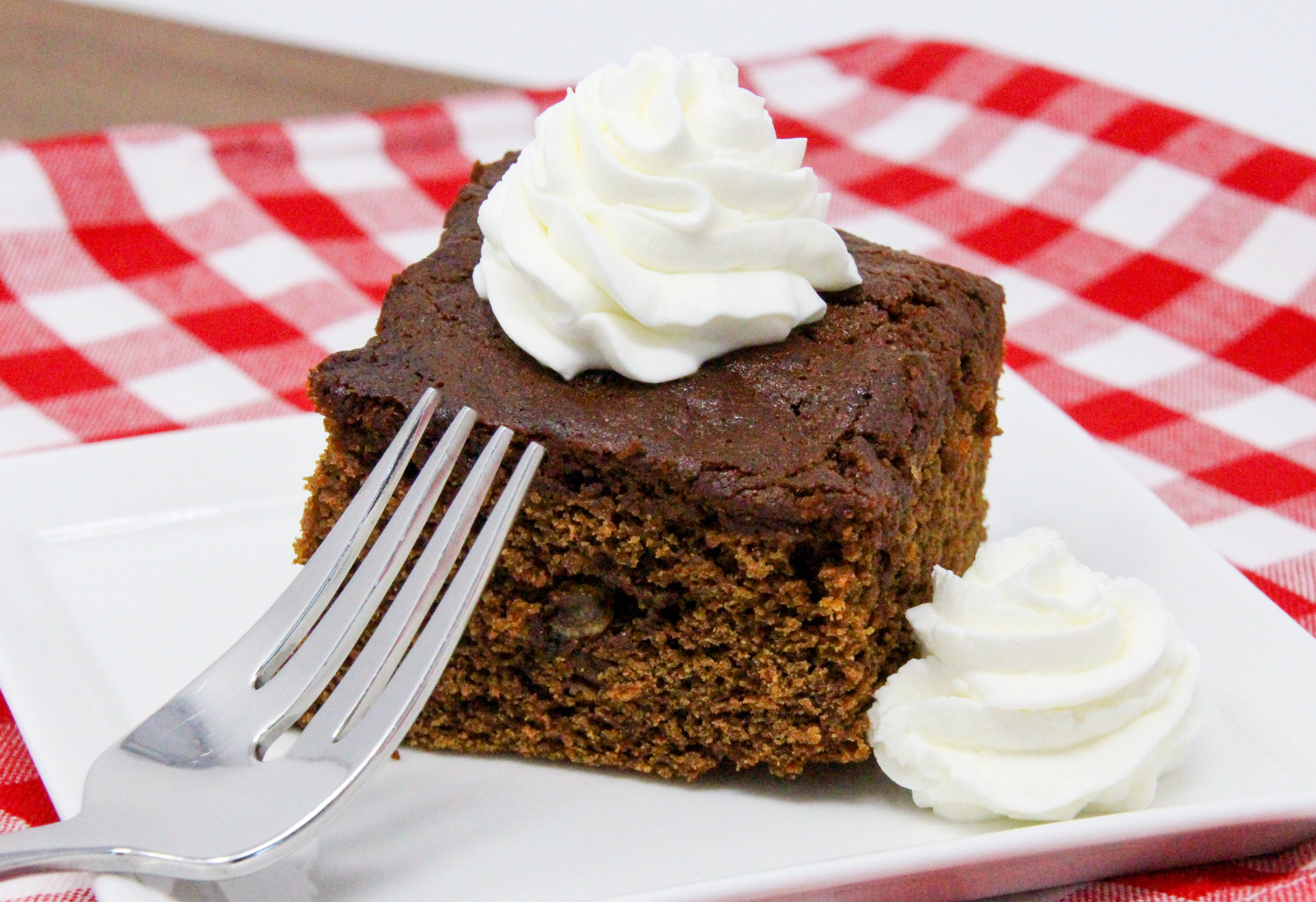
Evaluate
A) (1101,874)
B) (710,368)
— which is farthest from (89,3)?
(1101,874)

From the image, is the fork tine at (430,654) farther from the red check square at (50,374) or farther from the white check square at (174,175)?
the white check square at (174,175)

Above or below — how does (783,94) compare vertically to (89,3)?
below

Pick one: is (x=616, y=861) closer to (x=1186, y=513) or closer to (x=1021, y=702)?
(x=1021, y=702)

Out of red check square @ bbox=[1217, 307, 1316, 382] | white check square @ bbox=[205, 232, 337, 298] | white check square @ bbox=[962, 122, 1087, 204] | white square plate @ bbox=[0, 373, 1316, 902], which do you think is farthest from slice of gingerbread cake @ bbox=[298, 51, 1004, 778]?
white check square @ bbox=[962, 122, 1087, 204]

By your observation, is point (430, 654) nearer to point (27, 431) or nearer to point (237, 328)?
point (27, 431)

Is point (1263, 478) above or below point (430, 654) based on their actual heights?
below

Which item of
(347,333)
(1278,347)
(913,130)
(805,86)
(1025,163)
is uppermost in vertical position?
(347,333)

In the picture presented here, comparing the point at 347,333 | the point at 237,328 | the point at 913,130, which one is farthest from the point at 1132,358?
the point at 237,328
